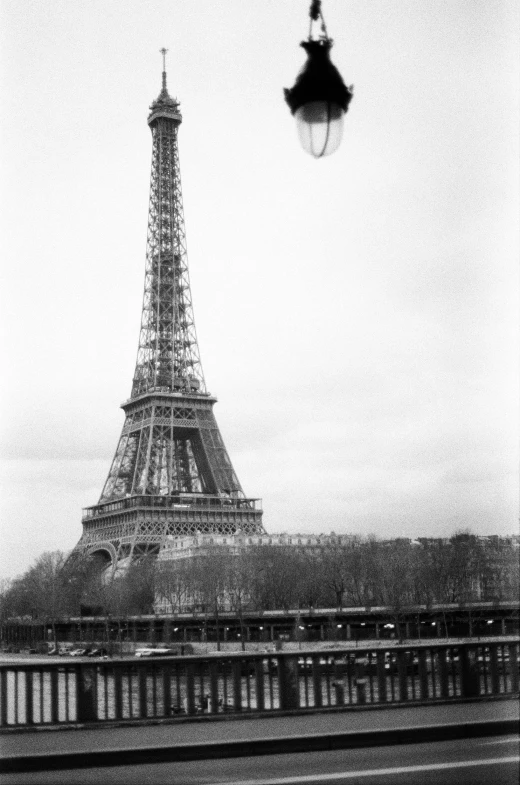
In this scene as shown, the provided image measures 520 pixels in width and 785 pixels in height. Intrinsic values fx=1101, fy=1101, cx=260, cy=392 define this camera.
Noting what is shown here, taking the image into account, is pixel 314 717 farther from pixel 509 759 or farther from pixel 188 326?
pixel 188 326

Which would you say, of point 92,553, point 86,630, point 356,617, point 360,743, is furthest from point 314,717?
point 92,553

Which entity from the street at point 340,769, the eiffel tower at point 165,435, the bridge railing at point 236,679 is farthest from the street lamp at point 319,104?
the eiffel tower at point 165,435

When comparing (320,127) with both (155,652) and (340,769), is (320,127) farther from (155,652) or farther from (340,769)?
(155,652)

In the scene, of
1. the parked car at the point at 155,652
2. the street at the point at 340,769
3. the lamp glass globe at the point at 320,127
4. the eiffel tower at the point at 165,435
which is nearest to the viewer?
the lamp glass globe at the point at 320,127

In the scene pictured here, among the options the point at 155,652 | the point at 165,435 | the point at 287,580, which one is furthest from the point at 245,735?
the point at 165,435

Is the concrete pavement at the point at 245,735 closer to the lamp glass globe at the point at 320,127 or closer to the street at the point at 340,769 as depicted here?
the street at the point at 340,769
